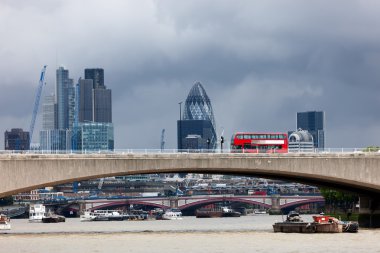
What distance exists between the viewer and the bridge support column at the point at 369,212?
158875 millimetres

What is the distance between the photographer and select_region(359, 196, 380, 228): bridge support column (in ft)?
521

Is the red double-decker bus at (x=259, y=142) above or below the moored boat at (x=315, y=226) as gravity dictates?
above

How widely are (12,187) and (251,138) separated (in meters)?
38.4

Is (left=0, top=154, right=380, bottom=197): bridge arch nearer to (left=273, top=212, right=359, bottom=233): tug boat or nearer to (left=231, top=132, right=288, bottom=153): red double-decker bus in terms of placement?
(left=273, top=212, right=359, bottom=233): tug boat

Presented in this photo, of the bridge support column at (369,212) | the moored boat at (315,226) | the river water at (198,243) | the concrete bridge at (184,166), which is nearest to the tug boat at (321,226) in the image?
the moored boat at (315,226)

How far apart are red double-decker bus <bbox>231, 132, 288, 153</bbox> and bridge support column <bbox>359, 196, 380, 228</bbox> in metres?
13.1

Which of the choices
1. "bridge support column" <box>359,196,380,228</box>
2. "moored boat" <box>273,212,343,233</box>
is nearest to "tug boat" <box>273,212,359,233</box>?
"moored boat" <box>273,212,343,233</box>

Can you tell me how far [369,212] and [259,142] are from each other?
684 inches

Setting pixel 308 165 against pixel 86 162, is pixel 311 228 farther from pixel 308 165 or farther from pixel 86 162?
pixel 86 162

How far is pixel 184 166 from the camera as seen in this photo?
146 metres

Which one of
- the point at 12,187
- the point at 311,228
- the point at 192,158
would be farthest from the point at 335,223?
→ the point at 12,187

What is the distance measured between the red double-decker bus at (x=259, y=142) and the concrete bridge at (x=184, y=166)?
26.4ft

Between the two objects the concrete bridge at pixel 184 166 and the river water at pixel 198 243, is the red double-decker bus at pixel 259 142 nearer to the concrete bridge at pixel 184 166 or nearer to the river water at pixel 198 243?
the concrete bridge at pixel 184 166

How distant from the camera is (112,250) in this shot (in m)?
117
